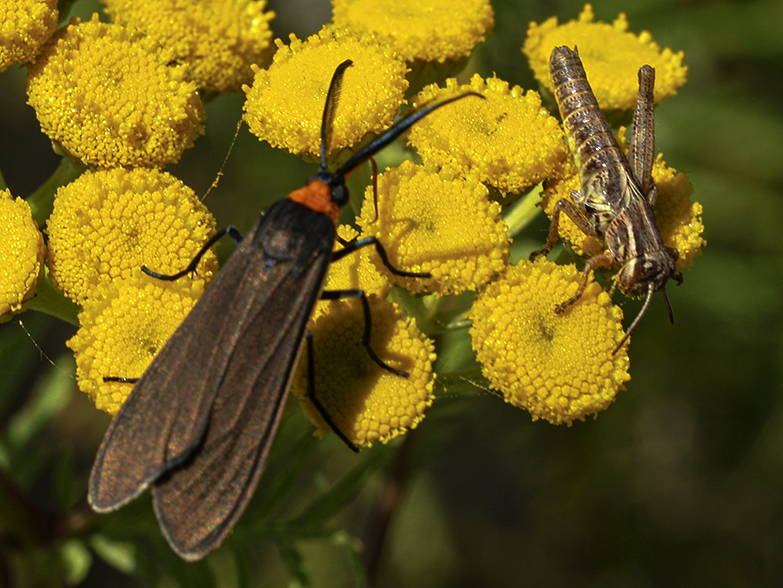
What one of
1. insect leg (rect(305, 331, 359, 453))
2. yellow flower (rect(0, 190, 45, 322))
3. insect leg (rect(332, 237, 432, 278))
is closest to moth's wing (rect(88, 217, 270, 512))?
insect leg (rect(305, 331, 359, 453))

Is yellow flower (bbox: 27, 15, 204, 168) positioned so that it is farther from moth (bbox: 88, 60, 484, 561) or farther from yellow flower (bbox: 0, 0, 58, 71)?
moth (bbox: 88, 60, 484, 561)

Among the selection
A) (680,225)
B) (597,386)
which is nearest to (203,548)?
(597,386)

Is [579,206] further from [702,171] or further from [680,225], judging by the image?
[702,171]

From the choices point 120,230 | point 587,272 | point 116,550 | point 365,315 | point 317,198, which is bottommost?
point 116,550

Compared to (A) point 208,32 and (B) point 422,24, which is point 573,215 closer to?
(B) point 422,24

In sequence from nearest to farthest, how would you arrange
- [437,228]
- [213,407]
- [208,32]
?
[213,407] < [437,228] < [208,32]

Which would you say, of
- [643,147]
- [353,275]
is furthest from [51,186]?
[643,147]
